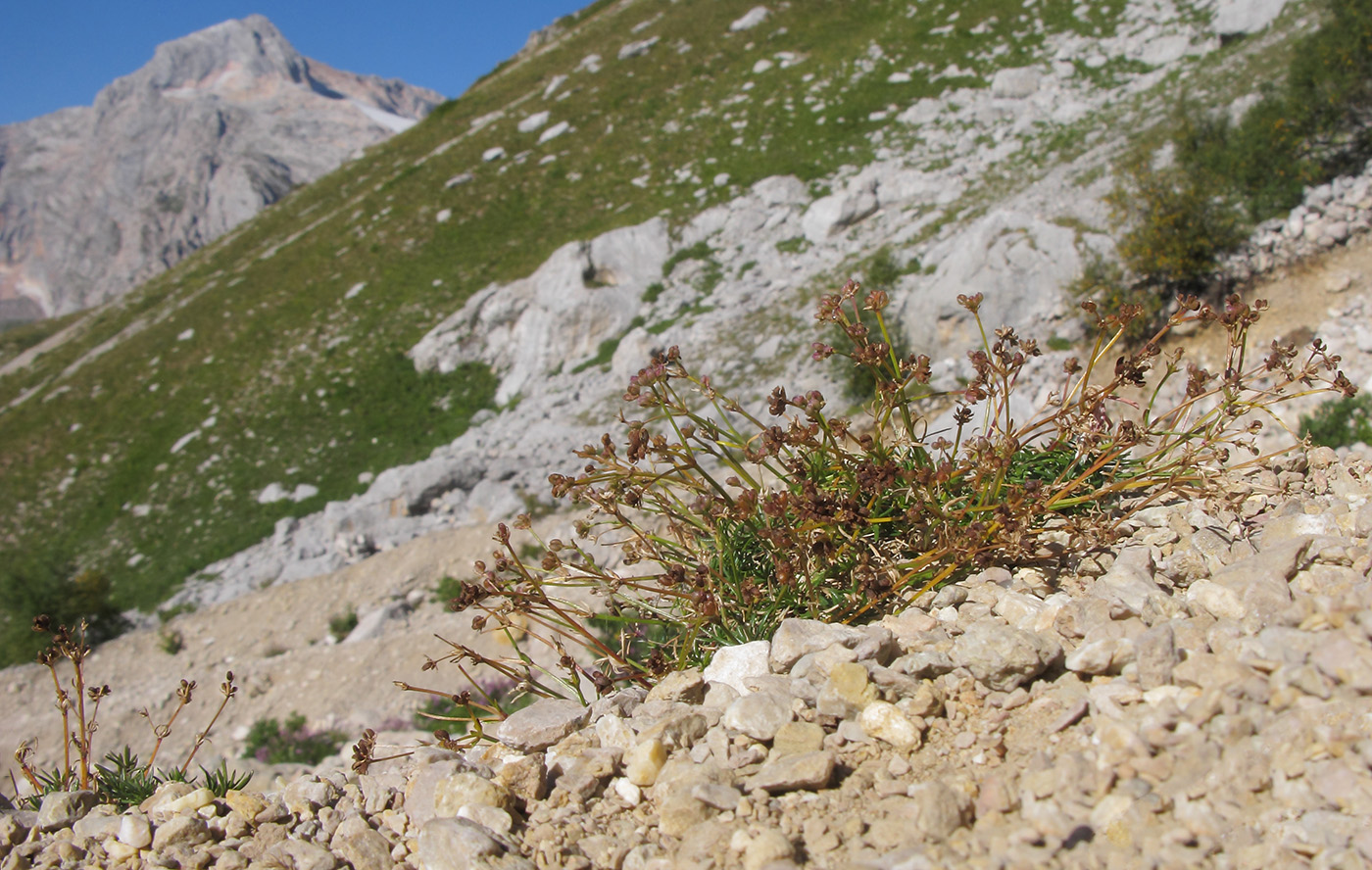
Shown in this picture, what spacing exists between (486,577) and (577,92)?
34.8 metres

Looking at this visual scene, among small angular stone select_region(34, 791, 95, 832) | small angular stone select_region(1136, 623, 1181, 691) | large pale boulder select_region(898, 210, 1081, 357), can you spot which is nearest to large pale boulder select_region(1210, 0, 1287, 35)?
large pale boulder select_region(898, 210, 1081, 357)

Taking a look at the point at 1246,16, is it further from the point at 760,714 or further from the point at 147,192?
the point at 147,192

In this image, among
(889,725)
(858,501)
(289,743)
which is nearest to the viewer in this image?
(889,725)

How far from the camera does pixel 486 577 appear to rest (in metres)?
3.12

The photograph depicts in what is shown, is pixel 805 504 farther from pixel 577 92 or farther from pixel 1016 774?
pixel 577 92

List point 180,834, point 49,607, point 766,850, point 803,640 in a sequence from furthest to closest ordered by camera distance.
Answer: point 49,607
point 803,640
point 180,834
point 766,850

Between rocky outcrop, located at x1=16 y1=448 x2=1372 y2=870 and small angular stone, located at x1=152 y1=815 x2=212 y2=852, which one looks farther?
small angular stone, located at x1=152 y1=815 x2=212 y2=852

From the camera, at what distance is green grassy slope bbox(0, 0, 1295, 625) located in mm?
20516

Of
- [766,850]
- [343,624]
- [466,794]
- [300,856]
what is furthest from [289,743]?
[766,850]

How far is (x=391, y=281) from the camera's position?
26.5m

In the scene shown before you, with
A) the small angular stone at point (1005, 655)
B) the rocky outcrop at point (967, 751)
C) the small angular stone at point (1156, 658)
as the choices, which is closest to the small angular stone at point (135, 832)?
→ the rocky outcrop at point (967, 751)

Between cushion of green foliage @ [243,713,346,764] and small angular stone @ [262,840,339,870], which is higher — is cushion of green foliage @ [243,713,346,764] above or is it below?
below

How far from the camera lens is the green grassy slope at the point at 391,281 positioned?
2052 centimetres

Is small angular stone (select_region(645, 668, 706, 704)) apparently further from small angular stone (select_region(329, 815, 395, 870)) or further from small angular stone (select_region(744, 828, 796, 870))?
small angular stone (select_region(329, 815, 395, 870))
